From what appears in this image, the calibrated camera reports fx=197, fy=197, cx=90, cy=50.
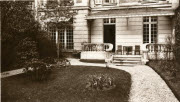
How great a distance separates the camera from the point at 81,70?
11.3 meters

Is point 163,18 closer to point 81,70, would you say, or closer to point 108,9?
point 108,9

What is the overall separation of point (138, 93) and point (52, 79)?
4.30 m

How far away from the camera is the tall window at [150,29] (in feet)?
56.4

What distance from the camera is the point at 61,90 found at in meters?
8.11

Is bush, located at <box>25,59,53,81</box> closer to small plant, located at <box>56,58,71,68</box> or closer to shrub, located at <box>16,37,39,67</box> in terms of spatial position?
shrub, located at <box>16,37,39,67</box>

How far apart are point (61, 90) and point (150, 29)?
11701 mm

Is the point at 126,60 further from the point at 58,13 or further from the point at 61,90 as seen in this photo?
the point at 61,90

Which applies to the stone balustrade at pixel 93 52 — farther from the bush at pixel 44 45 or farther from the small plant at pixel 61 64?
the small plant at pixel 61 64

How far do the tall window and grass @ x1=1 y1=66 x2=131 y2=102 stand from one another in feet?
26.2

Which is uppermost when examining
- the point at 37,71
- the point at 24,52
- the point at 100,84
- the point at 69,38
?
the point at 69,38

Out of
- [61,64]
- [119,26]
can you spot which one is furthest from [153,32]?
[61,64]

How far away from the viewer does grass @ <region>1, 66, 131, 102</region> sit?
7211 millimetres

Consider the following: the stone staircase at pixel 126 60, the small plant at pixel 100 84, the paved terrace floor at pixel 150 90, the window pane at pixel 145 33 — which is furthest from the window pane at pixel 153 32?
the small plant at pixel 100 84

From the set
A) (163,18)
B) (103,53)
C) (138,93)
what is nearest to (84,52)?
(103,53)
